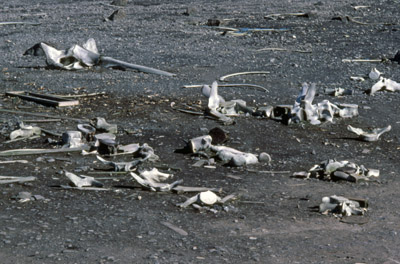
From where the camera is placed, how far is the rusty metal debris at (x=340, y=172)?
21.5 ft

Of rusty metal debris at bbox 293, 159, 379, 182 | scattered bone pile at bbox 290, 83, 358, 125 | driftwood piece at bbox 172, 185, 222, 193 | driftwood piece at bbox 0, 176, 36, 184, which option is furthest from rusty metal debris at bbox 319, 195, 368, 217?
scattered bone pile at bbox 290, 83, 358, 125

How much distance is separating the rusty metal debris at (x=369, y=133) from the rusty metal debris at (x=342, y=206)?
225cm

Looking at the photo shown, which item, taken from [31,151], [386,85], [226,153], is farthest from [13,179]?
[386,85]

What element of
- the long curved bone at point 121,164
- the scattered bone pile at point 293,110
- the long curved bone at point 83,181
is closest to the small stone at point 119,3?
the scattered bone pile at point 293,110

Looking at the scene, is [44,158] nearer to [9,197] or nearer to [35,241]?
[9,197]

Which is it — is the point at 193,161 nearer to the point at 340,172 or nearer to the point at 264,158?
the point at 264,158

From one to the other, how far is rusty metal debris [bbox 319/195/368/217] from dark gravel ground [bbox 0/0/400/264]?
0.09 m

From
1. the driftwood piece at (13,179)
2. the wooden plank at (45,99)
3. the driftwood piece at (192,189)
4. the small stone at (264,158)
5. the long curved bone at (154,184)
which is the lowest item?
the wooden plank at (45,99)

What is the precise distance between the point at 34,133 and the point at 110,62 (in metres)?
4.16

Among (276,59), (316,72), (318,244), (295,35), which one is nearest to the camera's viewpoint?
(318,244)

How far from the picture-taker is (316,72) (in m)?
11.6

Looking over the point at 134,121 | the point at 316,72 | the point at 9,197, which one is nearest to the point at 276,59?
the point at 316,72

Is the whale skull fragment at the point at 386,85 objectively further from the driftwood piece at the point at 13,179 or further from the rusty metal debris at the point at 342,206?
the driftwood piece at the point at 13,179

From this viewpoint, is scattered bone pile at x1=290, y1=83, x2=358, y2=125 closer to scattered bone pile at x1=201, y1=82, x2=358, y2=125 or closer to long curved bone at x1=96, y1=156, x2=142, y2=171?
scattered bone pile at x1=201, y1=82, x2=358, y2=125
